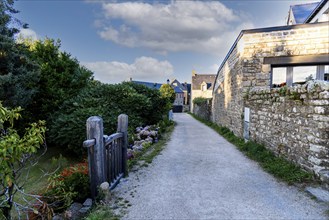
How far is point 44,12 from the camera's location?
9602 mm

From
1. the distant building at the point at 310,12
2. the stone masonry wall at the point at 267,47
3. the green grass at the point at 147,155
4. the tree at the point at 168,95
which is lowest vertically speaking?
the green grass at the point at 147,155

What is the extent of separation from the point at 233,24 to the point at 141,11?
4937 mm

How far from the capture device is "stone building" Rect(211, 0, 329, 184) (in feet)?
13.5

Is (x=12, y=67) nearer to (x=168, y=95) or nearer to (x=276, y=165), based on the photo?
(x=168, y=95)

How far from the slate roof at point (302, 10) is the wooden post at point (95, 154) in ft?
52.5

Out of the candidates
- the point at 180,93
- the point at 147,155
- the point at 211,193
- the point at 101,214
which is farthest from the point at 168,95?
the point at 180,93

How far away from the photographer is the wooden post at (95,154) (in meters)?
3.30

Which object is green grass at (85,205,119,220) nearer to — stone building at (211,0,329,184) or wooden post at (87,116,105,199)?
wooden post at (87,116,105,199)

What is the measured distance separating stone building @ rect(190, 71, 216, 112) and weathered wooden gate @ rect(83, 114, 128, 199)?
37.2 metres

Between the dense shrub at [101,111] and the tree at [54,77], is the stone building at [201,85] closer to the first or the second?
the dense shrub at [101,111]

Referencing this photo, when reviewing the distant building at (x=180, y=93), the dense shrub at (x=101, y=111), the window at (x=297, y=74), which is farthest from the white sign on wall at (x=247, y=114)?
the distant building at (x=180, y=93)

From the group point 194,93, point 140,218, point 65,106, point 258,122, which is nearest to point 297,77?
point 258,122

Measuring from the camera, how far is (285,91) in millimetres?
5262

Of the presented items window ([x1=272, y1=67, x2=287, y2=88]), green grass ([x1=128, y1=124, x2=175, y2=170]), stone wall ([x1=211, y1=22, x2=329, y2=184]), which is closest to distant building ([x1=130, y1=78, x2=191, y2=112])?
stone wall ([x1=211, y1=22, x2=329, y2=184])
